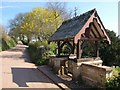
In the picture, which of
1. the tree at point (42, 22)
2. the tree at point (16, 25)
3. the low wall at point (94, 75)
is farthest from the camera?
the tree at point (16, 25)

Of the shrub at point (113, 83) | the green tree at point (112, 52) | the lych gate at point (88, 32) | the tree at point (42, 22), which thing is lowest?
the shrub at point (113, 83)

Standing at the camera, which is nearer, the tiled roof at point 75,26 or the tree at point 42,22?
the tiled roof at point 75,26

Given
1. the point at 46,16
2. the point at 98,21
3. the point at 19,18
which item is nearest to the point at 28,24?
the point at 46,16

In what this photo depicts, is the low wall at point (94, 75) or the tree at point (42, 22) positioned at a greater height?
the tree at point (42, 22)

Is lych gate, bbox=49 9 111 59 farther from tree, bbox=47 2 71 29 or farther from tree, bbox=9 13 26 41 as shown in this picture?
tree, bbox=9 13 26 41

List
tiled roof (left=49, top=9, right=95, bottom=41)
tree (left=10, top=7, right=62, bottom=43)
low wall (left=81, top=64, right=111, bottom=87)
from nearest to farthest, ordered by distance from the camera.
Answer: low wall (left=81, top=64, right=111, bottom=87) < tiled roof (left=49, top=9, right=95, bottom=41) < tree (left=10, top=7, right=62, bottom=43)

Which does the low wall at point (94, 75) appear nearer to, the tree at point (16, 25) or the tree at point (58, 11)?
the tree at point (58, 11)

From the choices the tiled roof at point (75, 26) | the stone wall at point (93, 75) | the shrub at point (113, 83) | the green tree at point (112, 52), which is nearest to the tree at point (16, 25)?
the green tree at point (112, 52)

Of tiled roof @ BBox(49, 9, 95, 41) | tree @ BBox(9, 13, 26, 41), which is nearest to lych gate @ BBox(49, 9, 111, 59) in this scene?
tiled roof @ BBox(49, 9, 95, 41)

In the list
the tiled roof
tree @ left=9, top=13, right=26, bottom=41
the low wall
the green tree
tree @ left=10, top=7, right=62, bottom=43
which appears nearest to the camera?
the low wall

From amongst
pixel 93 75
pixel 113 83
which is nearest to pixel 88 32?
pixel 93 75

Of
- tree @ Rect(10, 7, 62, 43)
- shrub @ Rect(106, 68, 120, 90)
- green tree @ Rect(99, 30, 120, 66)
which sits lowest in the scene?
shrub @ Rect(106, 68, 120, 90)

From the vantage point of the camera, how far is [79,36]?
12031mm

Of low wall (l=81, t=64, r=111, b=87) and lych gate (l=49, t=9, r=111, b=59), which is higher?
lych gate (l=49, t=9, r=111, b=59)
